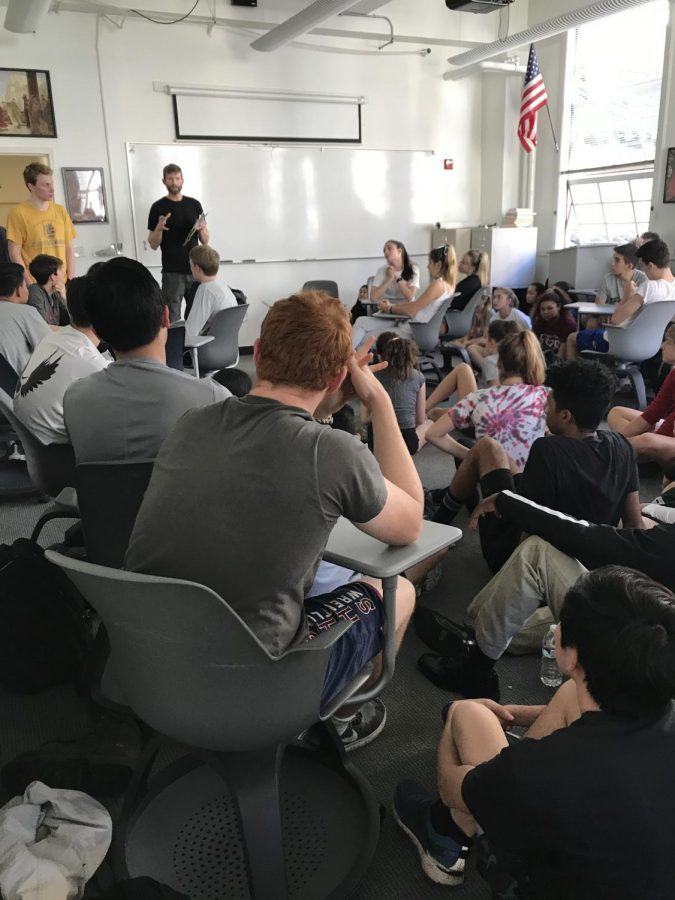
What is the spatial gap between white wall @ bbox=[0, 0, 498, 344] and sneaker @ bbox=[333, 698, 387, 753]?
6.59 meters

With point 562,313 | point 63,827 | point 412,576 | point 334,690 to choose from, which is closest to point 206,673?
point 334,690

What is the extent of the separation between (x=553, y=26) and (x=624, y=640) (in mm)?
7215

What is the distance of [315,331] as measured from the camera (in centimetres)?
138

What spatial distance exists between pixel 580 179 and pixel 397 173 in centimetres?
214

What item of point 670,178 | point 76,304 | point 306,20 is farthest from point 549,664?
point 670,178

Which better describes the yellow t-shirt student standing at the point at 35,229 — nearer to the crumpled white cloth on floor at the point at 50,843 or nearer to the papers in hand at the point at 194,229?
the papers in hand at the point at 194,229

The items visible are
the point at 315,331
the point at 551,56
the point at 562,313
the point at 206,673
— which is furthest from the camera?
the point at 551,56

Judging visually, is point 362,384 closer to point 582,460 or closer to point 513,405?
point 582,460

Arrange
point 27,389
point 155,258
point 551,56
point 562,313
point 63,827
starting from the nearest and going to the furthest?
point 63,827, point 27,389, point 562,313, point 155,258, point 551,56

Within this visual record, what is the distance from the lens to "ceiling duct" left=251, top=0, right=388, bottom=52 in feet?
20.1

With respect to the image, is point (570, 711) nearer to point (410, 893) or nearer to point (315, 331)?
point (410, 893)

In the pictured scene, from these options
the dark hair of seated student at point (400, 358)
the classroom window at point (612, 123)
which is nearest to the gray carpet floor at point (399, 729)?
the dark hair of seated student at point (400, 358)

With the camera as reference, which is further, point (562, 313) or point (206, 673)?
point (562, 313)

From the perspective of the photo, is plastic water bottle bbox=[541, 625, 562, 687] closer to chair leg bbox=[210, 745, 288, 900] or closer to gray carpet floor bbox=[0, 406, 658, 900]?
gray carpet floor bbox=[0, 406, 658, 900]
